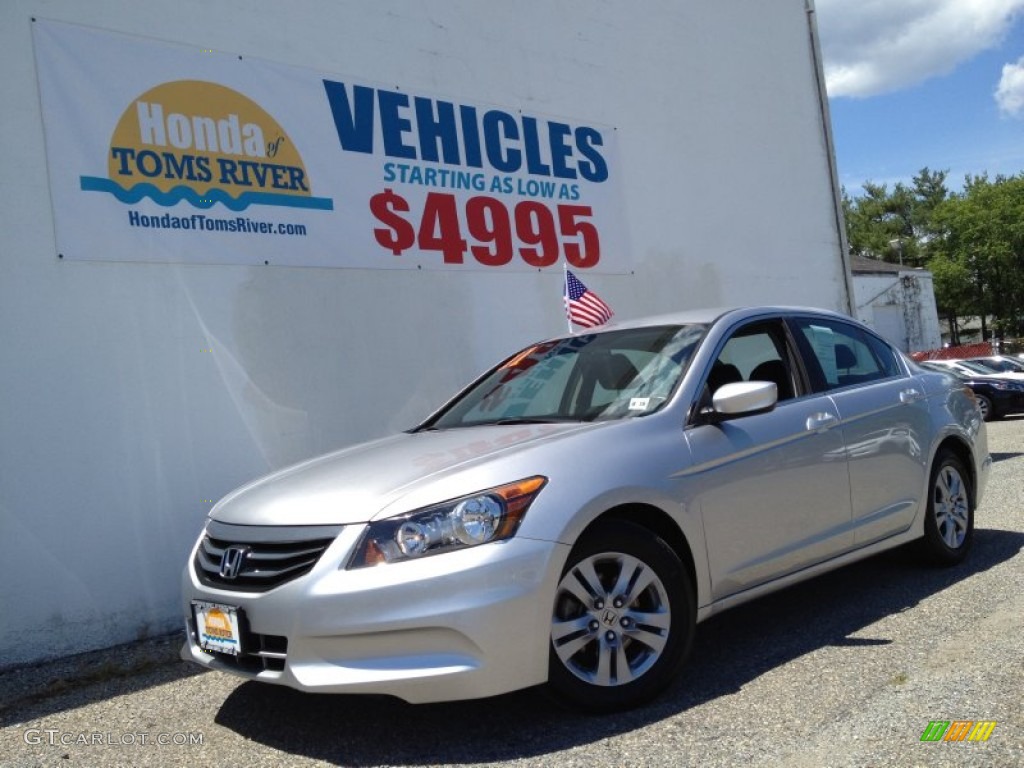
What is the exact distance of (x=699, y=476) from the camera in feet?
13.2

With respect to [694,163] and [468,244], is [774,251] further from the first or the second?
[468,244]

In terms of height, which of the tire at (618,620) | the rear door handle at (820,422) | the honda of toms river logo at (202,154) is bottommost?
the tire at (618,620)

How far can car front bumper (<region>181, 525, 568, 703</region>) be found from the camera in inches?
129

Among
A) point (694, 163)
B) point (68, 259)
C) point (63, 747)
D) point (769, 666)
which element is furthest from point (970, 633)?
point (694, 163)

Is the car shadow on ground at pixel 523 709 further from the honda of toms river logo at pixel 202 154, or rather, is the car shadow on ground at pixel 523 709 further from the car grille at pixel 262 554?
the honda of toms river logo at pixel 202 154

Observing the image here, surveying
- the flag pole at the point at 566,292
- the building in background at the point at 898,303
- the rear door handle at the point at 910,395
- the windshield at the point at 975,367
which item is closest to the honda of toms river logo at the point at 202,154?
the flag pole at the point at 566,292

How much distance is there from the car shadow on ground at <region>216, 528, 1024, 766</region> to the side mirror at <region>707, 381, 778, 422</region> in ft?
3.52

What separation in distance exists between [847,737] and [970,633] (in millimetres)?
1383

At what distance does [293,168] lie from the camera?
704 cm

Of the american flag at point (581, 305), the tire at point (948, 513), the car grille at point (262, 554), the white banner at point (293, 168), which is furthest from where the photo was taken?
the american flag at point (581, 305)

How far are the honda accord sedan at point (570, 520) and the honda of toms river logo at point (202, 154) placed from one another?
8.42ft

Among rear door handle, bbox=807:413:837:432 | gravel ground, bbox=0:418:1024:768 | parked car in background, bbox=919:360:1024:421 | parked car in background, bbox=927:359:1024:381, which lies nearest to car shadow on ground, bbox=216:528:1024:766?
gravel ground, bbox=0:418:1024:768

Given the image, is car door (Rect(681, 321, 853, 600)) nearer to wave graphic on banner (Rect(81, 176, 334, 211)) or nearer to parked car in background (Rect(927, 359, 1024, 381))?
wave graphic on banner (Rect(81, 176, 334, 211))

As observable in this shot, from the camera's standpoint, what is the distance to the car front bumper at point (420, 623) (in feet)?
10.7
